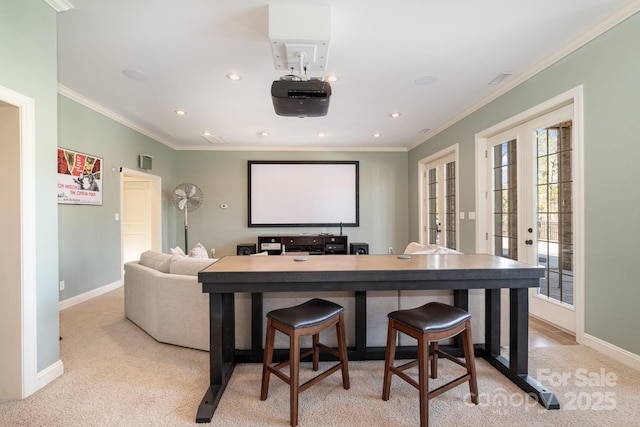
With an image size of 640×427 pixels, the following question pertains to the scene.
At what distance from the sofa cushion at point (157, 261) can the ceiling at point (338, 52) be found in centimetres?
187

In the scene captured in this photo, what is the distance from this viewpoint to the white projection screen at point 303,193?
613cm

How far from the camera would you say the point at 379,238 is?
250 inches

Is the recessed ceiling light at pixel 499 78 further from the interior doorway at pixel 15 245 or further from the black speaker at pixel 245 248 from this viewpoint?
the black speaker at pixel 245 248

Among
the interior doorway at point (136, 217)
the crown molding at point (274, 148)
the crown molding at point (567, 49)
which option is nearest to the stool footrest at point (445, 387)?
the crown molding at point (567, 49)

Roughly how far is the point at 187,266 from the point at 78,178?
2.34m

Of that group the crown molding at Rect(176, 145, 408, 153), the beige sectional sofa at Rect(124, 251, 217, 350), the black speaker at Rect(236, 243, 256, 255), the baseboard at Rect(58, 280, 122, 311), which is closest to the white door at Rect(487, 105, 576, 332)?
the crown molding at Rect(176, 145, 408, 153)

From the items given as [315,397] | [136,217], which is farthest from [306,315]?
[136,217]

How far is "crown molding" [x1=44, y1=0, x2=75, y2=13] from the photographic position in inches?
75.5

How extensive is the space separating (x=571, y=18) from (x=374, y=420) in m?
3.13

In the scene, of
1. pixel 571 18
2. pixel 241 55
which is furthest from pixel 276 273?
pixel 571 18

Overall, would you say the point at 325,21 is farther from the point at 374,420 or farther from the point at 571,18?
the point at 374,420

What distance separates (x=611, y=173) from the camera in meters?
2.20

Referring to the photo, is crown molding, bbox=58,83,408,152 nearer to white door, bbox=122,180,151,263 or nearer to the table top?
white door, bbox=122,180,151,263

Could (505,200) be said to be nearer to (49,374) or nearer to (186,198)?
(49,374)
